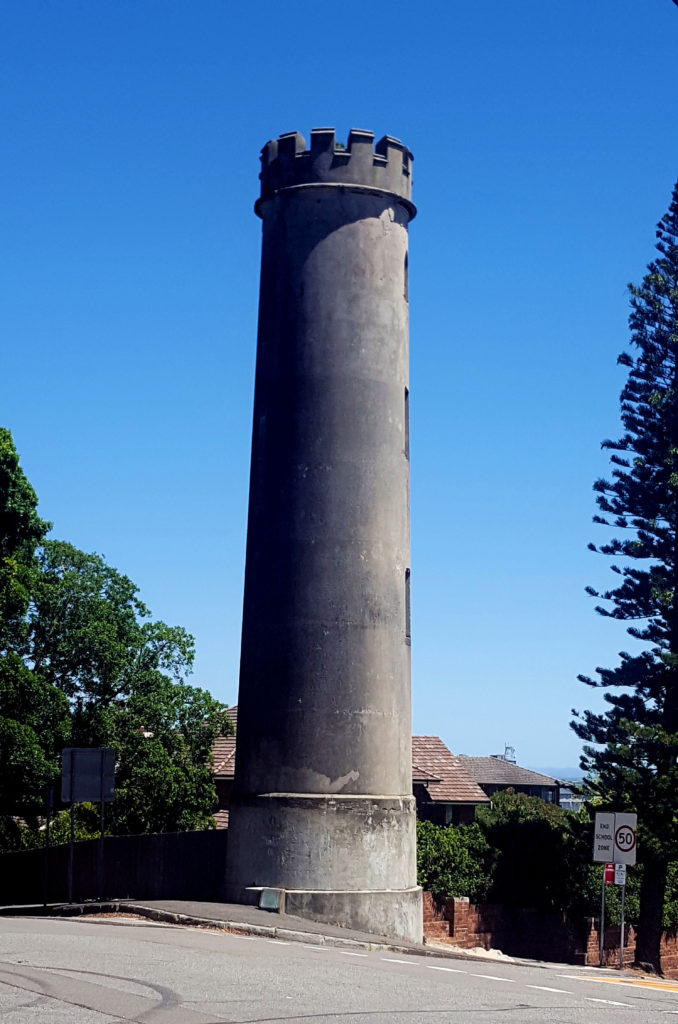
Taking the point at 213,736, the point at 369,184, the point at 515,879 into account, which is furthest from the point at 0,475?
the point at 515,879

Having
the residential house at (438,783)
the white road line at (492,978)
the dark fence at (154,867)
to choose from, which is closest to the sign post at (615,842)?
the dark fence at (154,867)

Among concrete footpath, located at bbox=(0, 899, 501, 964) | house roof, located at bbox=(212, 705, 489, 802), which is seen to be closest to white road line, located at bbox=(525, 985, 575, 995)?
concrete footpath, located at bbox=(0, 899, 501, 964)

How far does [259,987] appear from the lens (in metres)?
11.1

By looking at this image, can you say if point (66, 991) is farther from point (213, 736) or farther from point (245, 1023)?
point (213, 736)

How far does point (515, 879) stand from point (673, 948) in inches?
192

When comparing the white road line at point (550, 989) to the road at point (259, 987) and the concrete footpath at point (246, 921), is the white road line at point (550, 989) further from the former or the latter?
the concrete footpath at point (246, 921)

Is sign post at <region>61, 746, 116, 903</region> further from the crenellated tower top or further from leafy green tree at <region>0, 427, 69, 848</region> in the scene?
the crenellated tower top

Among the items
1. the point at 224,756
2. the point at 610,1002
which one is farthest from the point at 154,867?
the point at 224,756

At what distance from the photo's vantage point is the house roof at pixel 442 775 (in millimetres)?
44156

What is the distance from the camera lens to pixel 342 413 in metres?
21.4

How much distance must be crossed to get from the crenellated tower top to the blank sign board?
9.70 meters

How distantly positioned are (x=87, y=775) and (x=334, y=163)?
35.0ft

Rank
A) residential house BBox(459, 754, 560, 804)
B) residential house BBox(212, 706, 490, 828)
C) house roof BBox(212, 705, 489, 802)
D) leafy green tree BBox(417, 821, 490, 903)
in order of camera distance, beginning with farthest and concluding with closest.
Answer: residential house BBox(459, 754, 560, 804) < house roof BBox(212, 705, 489, 802) < residential house BBox(212, 706, 490, 828) < leafy green tree BBox(417, 821, 490, 903)

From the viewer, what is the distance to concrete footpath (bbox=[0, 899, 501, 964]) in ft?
57.6
